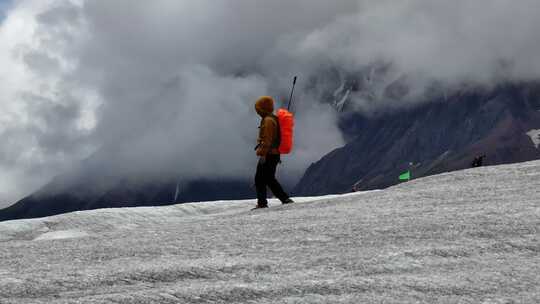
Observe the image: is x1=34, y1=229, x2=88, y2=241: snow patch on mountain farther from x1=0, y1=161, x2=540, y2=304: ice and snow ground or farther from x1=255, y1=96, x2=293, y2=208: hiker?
x1=255, y1=96, x2=293, y2=208: hiker

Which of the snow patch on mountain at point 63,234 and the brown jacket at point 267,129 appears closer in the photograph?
the snow patch on mountain at point 63,234

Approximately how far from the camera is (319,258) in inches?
518

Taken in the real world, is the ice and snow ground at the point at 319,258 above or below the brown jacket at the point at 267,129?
below

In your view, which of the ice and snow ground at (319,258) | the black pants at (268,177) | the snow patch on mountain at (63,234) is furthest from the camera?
the black pants at (268,177)

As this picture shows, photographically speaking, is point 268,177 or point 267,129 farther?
point 268,177

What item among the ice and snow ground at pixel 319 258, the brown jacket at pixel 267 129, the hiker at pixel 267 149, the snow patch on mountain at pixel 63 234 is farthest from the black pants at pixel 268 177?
the snow patch on mountain at pixel 63 234

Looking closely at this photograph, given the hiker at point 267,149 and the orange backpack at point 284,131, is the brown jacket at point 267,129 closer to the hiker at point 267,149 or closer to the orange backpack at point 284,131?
the hiker at point 267,149

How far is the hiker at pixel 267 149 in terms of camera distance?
23375 millimetres

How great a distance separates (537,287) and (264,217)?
8.47m

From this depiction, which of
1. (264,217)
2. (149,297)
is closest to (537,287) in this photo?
(149,297)

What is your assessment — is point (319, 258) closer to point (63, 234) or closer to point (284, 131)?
point (63, 234)

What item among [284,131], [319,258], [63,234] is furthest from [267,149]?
[319,258]

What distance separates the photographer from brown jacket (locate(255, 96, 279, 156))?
23.3 m

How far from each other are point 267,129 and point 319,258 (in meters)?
10.4
